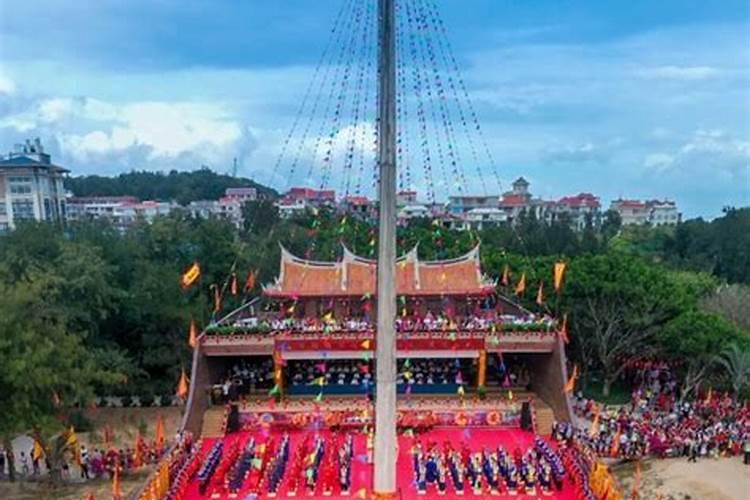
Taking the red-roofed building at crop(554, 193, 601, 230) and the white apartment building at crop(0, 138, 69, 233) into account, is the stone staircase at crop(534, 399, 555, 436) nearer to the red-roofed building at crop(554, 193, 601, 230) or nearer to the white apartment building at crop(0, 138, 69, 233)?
the white apartment building at crop(0, 138, 69, 233)

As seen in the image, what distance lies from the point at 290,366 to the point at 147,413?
543 cm

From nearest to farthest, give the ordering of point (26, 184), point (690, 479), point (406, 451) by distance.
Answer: point (690, 479) → point (406, 451) → point (26, 184)

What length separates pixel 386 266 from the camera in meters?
12.3

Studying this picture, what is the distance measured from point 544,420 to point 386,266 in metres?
10.5

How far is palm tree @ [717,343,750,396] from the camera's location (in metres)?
21.6

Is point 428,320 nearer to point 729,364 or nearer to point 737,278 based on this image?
point 729,364

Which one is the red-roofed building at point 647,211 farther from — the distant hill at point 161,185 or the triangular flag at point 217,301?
the triangular flag at point 217,301

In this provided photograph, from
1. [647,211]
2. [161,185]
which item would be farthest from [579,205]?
[161,185]

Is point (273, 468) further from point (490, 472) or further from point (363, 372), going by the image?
point (363, 372)

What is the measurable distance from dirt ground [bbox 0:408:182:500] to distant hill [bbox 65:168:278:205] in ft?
306

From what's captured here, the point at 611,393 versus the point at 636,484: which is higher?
the point at 636,484

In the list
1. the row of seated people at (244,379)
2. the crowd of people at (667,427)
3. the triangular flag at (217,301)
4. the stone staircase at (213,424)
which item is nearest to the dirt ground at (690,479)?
the crowd of people at (667,427)

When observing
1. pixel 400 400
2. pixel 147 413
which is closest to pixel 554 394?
pixel 400 400

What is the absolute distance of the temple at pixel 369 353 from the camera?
20.6m
